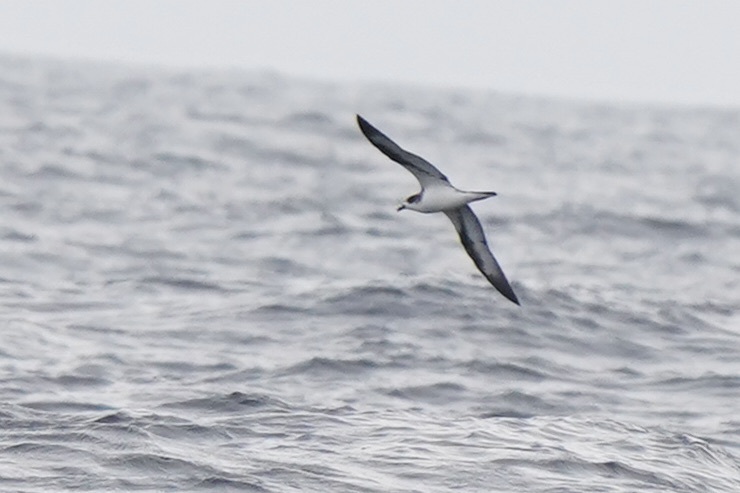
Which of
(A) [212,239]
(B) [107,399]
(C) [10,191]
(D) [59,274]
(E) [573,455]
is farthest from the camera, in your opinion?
(C) [10,191]

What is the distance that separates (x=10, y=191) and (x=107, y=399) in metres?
12.9

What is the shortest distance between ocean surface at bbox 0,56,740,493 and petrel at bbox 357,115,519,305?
1333 millimetres

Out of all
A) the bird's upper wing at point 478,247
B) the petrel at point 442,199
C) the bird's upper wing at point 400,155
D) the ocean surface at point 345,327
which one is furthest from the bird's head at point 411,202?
the ocean surface at point 345,327

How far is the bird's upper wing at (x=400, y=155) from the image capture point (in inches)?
420

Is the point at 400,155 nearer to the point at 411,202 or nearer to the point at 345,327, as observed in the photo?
the point at 411,202

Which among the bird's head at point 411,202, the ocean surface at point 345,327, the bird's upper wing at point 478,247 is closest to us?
the ocean surface at point 345,327

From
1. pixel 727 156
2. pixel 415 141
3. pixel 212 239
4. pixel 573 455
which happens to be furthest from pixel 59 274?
pixel 727 156

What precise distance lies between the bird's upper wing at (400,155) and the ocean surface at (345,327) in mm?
2013

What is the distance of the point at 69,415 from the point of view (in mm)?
12305

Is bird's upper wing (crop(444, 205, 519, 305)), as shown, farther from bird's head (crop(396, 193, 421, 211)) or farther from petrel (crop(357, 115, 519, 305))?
bird's head (crop(396, 193, 421, 211))

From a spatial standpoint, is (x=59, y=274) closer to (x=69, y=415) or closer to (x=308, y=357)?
(x=308, y=357)

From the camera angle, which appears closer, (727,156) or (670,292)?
(670,292)

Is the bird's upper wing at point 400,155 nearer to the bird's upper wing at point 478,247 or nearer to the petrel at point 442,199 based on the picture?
the petrel at point 442,199

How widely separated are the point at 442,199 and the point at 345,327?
544cm
